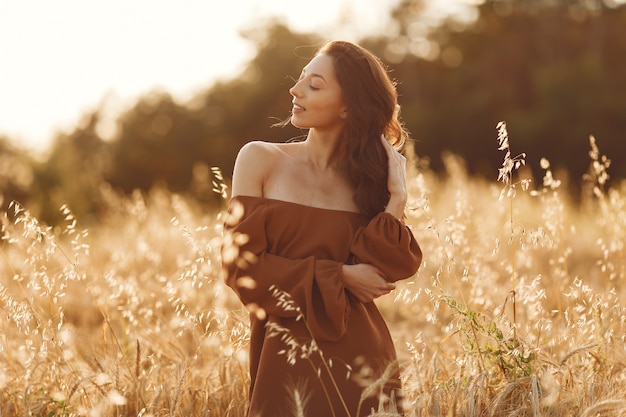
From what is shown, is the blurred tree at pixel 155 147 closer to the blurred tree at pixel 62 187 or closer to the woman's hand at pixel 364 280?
the blurred tree at pixel 62 187

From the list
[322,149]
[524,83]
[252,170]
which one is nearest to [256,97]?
[524,83]

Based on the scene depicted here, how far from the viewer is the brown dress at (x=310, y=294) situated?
2.73 metres

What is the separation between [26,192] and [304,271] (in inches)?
486

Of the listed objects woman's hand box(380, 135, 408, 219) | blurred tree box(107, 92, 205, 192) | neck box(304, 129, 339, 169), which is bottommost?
blurred tree box(107, 92, 205, 192)

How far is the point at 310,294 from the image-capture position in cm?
271

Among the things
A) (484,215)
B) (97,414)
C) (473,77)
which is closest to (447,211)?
(484,215)

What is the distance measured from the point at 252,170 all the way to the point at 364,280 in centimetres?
57

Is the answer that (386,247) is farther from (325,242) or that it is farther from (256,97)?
(256,97)

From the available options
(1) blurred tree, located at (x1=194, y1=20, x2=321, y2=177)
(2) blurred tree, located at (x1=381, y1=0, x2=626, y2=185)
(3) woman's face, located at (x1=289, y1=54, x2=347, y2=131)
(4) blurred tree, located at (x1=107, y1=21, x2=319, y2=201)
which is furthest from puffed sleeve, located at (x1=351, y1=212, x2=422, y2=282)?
(1) blurred tree, located at (x1=194, y1=20, x2=321, y2=177)

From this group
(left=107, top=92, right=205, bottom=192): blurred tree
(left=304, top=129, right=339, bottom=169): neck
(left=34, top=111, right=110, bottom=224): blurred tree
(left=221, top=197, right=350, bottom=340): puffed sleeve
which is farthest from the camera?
(left=107, top=92, right=205, bottom=192): blurred tree

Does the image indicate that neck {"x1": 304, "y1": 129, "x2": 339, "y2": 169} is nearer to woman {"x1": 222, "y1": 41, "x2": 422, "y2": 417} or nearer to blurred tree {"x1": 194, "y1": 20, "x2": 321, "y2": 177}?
woman {"x1": 222, "y1": 41, "x2": 422, "y2": 417}

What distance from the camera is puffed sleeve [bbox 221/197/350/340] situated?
107 inches

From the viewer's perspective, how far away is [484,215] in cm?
793

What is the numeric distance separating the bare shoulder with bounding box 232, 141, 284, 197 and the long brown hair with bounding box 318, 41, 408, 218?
1.05ft
